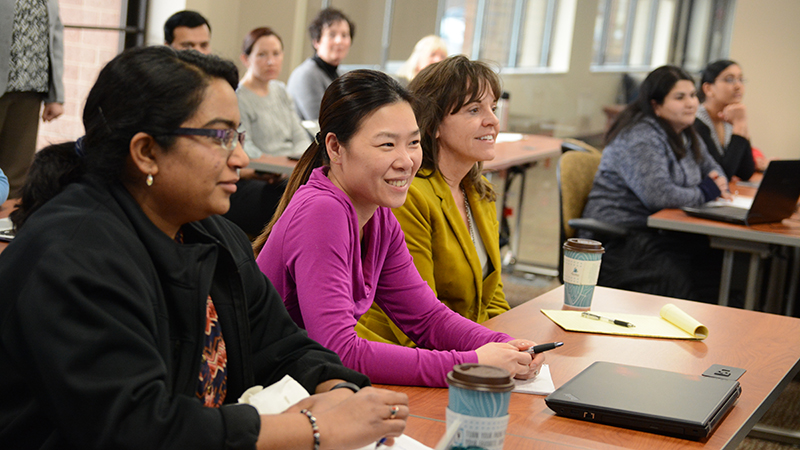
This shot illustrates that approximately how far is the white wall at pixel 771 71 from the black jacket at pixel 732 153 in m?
1.63

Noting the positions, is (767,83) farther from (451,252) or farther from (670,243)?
(451,252)

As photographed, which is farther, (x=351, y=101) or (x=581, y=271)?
(x=581, y=271)

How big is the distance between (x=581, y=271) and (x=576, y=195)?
5.68ft

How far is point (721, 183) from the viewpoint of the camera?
4191mm

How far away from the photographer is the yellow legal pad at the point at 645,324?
1910mm

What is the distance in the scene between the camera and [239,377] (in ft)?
4.10

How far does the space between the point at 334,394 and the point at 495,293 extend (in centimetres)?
128

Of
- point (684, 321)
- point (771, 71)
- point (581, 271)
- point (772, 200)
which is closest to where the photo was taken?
point (684, 321)

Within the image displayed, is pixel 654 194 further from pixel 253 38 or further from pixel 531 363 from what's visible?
pixel 253 38

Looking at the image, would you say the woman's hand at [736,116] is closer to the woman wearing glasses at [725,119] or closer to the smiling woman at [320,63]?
the woman wearing glasses at [725,119]

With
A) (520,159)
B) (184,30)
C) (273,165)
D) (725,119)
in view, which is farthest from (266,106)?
(725,119)

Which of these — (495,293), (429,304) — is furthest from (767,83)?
(429,304)

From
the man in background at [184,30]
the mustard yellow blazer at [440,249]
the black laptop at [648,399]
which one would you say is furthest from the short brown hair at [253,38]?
the black laptop at [648,399]

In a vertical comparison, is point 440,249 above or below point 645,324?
above
